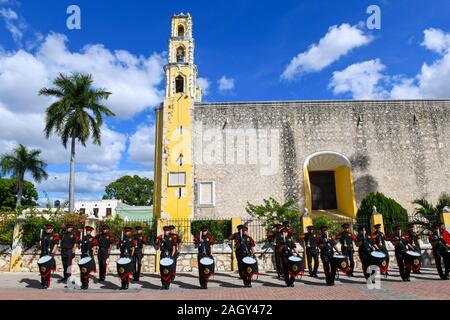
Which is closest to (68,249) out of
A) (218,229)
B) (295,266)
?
(295,266)

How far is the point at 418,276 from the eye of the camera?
10016 millimetres

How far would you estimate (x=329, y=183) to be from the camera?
21.5 metres

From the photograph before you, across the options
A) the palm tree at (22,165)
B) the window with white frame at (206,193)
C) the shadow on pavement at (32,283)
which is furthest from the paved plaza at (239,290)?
the palm tree at (22,165)

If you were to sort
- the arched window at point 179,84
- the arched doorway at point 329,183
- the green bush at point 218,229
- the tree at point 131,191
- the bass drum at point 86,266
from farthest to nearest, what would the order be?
the tree at point 131,191
the arched window at point 179,84
the arched doorway at point 329,183
the green bush at point 218,229
the bass drum at point 86,266

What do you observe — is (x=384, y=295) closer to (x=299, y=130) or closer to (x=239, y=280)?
(x=239, y=280)

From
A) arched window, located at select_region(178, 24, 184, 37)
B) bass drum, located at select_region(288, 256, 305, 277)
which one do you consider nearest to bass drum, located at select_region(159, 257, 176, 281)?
bass drum, located at select_region(288, 256, 305, 277)

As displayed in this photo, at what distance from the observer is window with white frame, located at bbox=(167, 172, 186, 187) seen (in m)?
19.5

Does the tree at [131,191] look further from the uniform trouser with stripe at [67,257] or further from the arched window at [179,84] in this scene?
the uniform trouser with stripe at [67,257]

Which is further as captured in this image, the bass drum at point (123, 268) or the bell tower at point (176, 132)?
the bell tower at point (176, 132)

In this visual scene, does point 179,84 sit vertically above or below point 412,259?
above

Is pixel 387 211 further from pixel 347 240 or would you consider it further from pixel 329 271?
pixel 329 271

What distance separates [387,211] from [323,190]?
5729mm

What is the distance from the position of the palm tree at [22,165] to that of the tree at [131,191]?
944 inches

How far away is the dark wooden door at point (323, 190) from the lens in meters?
21.0
